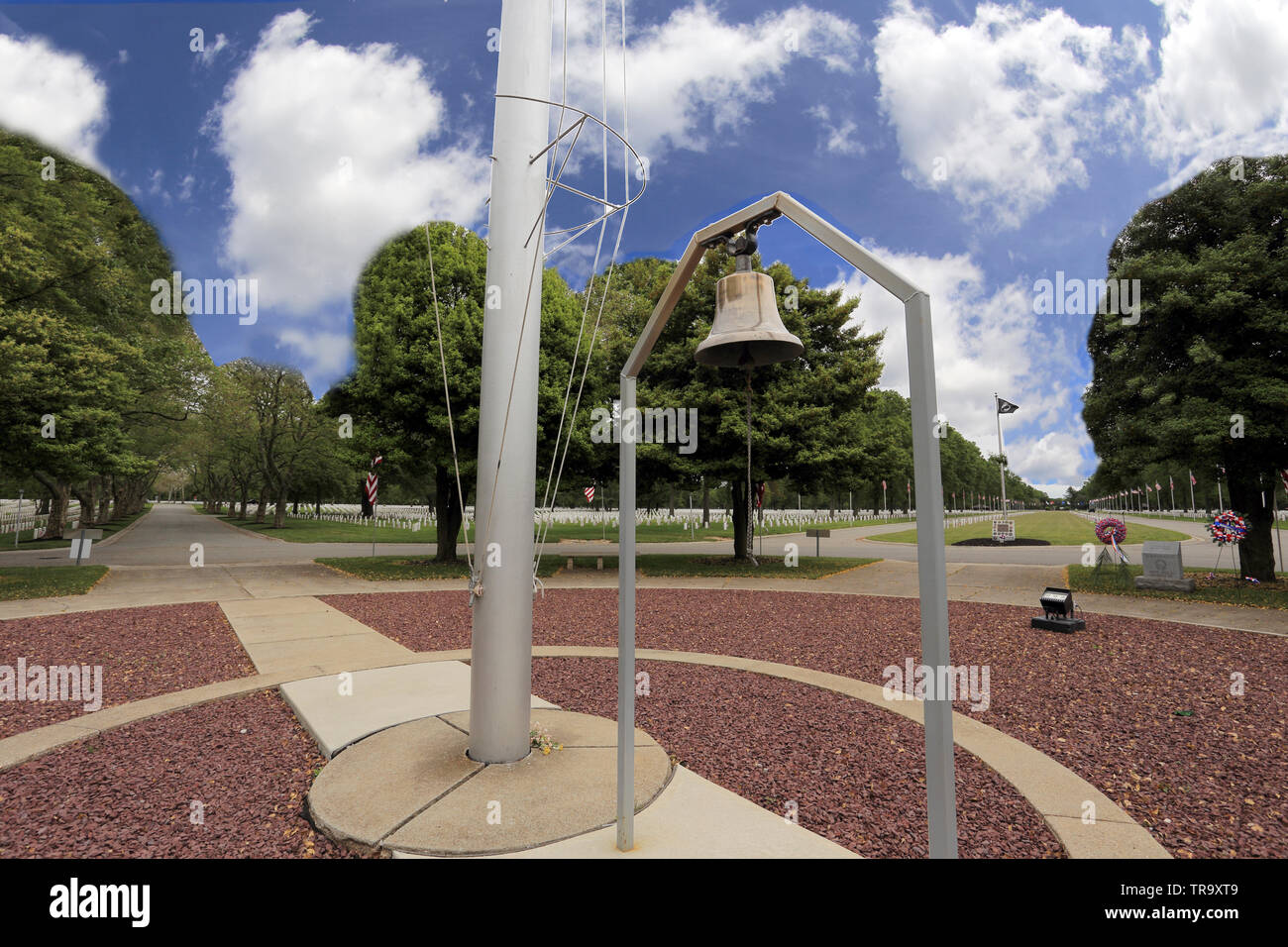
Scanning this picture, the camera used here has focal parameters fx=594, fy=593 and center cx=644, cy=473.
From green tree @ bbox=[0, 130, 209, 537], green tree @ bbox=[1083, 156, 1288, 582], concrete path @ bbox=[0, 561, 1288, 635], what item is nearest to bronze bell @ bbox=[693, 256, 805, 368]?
concrete path @ bbox=[0, 561, 1288, 635]

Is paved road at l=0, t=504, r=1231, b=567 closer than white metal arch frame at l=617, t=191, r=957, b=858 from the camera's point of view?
No

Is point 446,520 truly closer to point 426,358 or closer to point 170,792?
point 426,358

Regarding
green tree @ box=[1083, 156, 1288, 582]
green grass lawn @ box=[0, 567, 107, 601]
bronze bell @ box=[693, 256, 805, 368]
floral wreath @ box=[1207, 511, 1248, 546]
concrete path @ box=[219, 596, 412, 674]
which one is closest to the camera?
bronze bell @ box=[693, 256, 805, 368]

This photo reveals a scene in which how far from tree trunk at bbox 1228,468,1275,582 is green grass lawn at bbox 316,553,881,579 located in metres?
8.76

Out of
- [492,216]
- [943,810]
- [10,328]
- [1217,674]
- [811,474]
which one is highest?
[10,328]

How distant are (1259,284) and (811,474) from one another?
1002cm

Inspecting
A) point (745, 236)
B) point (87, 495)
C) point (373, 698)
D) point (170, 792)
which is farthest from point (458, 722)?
point (87, 495)

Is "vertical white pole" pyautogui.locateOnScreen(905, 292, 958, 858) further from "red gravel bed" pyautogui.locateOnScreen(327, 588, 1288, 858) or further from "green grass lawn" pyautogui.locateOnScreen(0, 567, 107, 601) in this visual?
"green grass lawn" pyautogui.locateOnScreen(0, 567, 107, 601)

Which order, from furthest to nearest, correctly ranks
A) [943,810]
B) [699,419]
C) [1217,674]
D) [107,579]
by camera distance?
1. [699,419]
2. [107,579]
3. [1217,674]
4. [943,810]

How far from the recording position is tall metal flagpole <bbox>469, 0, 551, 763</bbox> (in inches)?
152

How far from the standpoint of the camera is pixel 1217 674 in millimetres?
6578

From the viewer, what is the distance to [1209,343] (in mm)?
12367

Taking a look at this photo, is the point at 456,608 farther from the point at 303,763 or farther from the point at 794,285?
the point at 794,285
